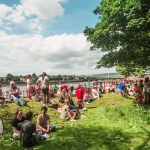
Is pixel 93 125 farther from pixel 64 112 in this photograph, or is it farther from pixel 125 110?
pixel 125 110

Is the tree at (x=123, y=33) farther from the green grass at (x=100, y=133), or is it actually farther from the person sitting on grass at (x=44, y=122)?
the person sitting on grass at (x=44, y=122)

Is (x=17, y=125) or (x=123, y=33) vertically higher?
(x=123, y=33)

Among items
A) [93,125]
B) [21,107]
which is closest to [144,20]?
[93,125]

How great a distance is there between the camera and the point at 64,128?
10938 millimetres

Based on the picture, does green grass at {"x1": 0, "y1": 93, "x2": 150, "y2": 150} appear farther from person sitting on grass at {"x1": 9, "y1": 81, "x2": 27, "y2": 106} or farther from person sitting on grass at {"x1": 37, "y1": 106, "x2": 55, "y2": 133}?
person sitting on grass at {"x1": 9, "y1": 81, "x2": 27, "y2": 106}

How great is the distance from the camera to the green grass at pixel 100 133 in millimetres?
8156

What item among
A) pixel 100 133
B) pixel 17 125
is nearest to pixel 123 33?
pixel 100 133

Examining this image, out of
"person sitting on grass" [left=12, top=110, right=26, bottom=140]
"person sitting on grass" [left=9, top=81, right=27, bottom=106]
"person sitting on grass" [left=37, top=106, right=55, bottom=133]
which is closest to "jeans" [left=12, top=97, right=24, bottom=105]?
"person sitting on grass" [left=9, top=81, right=27, bottom=106]

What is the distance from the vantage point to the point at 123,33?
16.5m

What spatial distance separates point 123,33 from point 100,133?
9.49 meters

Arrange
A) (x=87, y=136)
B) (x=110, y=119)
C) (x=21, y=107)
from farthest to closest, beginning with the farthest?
(x=21, y=107), (x=110, y=119), (x=87, y=136)

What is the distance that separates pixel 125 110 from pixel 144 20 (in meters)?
6.09

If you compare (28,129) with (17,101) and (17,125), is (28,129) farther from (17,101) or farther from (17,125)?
(17,101)

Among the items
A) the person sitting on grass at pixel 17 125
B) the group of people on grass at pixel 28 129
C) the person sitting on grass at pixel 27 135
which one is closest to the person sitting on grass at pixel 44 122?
the group of people on grass at pixel 28 129
